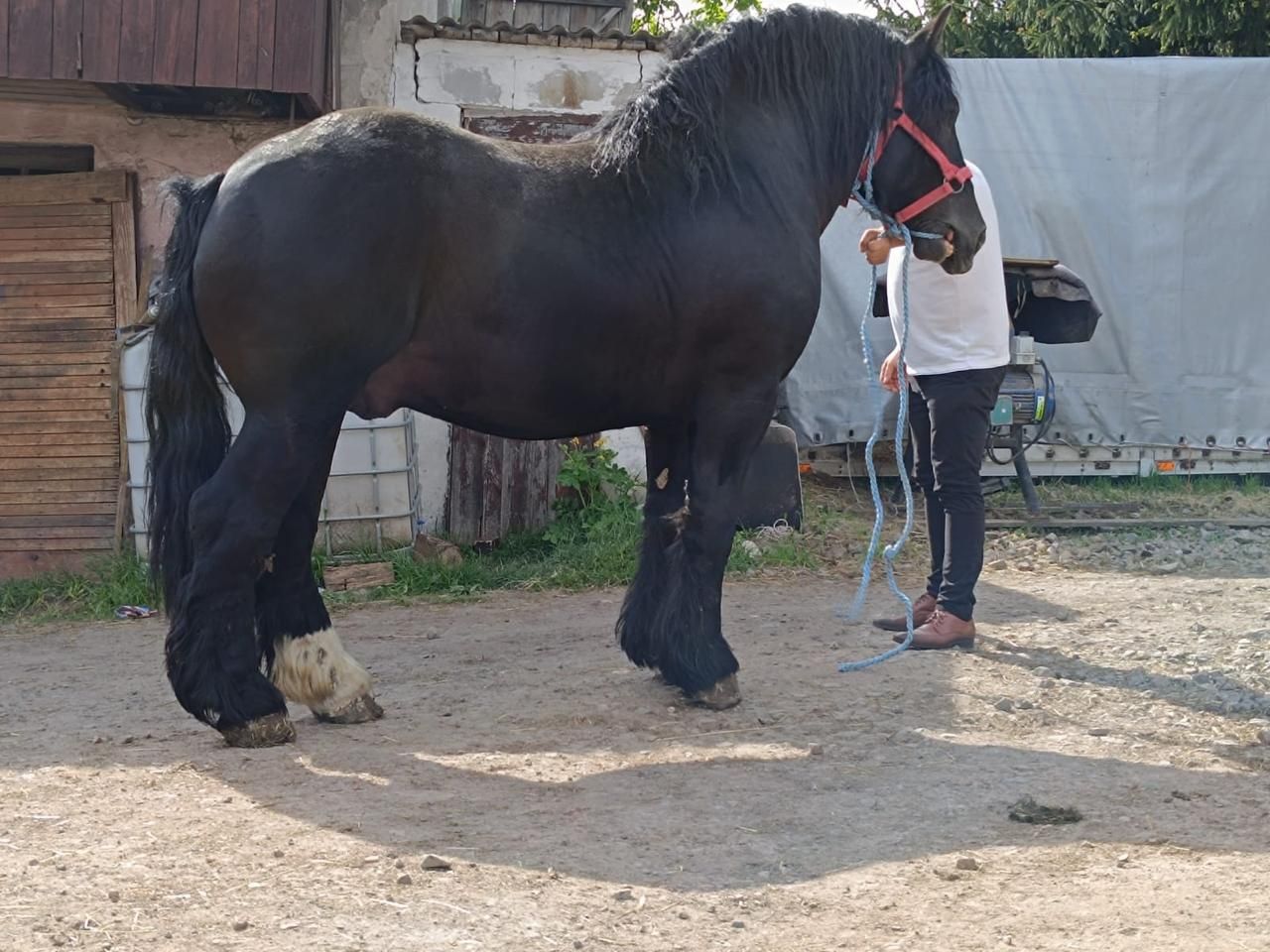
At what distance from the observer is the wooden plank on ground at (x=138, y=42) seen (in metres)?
7.17

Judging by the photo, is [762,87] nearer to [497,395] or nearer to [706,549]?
[497,395]

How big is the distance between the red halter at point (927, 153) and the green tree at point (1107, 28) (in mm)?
6402

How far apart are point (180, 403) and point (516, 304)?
109 cm

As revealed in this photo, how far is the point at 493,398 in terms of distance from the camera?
13.9 feet

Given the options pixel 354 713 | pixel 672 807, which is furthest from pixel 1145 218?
pixel 672 807

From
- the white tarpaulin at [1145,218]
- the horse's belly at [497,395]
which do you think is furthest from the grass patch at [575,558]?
→ the horse's belly at [497,395]

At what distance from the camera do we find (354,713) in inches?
174

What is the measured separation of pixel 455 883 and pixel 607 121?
8.54ft

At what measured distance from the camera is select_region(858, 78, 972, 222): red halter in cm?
468

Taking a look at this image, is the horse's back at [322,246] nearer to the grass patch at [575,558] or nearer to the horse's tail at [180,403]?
the horse's tail at [180,403]

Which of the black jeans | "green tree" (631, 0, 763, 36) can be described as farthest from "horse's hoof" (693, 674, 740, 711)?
"green tree" (631, 0, 763, 36)

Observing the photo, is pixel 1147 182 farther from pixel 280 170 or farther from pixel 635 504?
pixel 280 170

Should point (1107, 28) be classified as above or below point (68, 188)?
above

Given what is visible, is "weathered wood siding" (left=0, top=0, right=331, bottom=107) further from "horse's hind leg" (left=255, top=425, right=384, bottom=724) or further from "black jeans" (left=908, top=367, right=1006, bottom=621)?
"black jeans" (left=908, top=367, right=1006, bottom=621)
